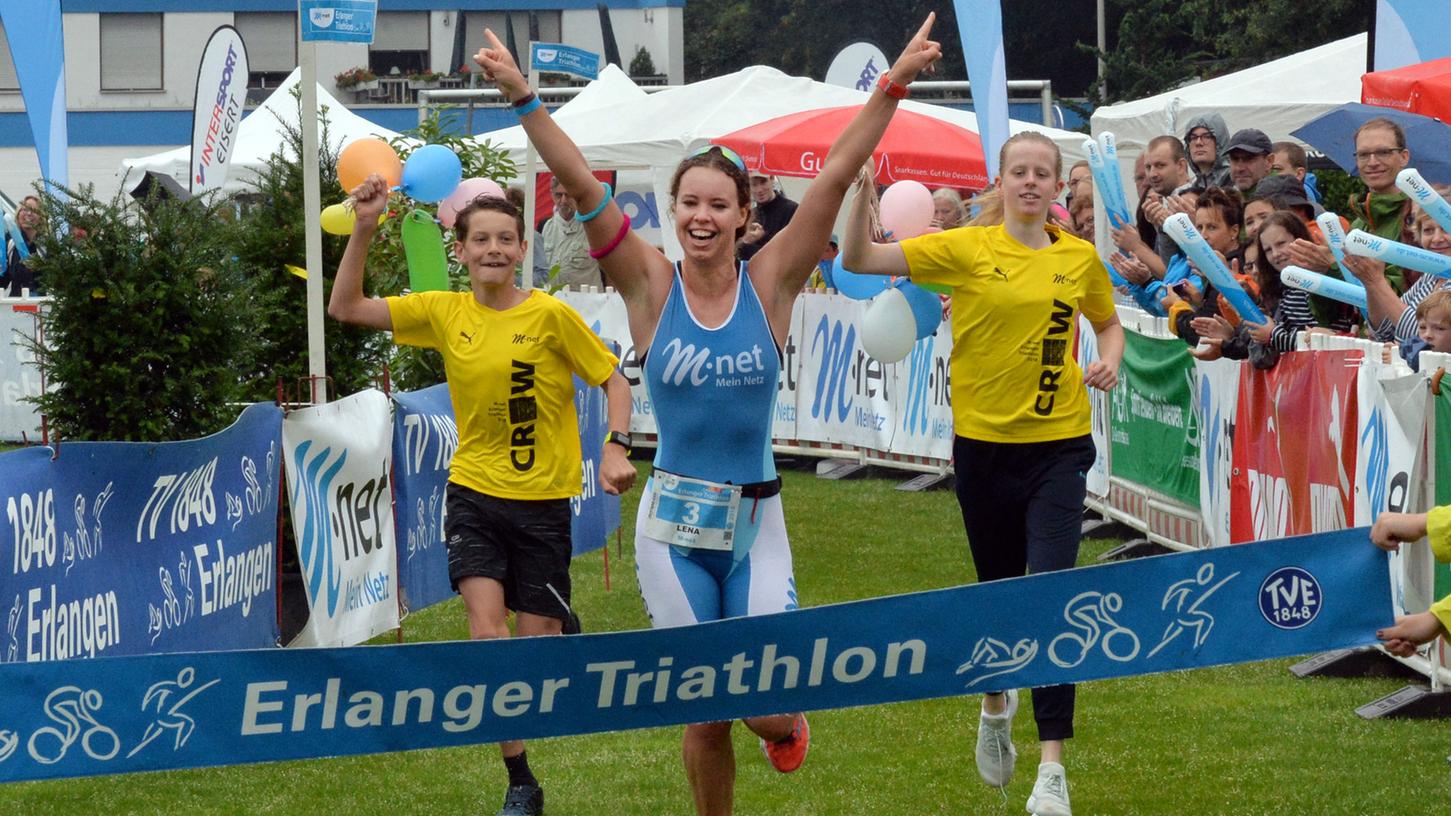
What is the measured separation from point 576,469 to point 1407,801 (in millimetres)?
3151

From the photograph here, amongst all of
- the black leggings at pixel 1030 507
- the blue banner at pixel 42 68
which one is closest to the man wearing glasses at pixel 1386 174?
the black leggings at pixel 1030 507

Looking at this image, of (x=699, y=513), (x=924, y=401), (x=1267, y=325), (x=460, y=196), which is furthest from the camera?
(x=924, y=401)

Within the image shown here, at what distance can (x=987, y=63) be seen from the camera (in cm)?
1351

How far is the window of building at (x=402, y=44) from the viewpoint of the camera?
54375 mm

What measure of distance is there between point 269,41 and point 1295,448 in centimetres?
4714

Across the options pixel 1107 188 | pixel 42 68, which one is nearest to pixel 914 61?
pixel 1107 188

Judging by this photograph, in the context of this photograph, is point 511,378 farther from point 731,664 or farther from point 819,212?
point 731,664

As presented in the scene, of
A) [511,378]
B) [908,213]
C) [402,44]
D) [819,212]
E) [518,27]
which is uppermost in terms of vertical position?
[518,27]

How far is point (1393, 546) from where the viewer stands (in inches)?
189

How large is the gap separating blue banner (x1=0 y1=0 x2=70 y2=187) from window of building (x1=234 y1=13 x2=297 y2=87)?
121 feet

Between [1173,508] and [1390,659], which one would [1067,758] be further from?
[1173,508]

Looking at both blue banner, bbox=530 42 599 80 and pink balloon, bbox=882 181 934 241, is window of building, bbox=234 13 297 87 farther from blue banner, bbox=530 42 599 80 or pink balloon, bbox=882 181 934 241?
pink balloon, bbox=882 181 934 241

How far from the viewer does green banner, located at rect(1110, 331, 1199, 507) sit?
433 inches

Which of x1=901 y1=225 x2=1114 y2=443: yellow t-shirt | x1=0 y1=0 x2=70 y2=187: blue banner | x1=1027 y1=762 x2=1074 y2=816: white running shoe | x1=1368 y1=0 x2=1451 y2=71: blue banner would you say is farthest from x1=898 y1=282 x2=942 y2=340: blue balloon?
x1=0 y1=0 x2=70 y2=187: blue banner
